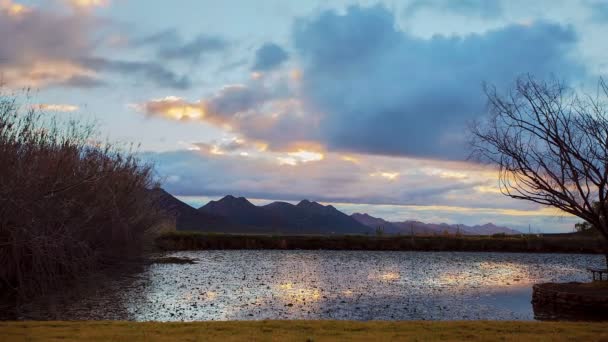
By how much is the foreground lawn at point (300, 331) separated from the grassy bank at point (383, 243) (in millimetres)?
37638

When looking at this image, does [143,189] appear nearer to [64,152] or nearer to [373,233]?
[64,152]

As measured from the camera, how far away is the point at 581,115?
15.8 meters

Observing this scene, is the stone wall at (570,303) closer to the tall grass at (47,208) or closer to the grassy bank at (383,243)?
the tall grass at (47,208)

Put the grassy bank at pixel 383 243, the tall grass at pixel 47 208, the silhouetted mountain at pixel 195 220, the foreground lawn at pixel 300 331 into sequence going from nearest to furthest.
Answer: the foreground lawn at pixel 300 331 → the tall grass at pixel 47 208 → the grassy bank at pixel 383 243 → the silhouetted mountain at pixel 195 220

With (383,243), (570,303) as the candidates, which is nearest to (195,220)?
(383,243)

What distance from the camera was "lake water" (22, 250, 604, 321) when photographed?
1717cm

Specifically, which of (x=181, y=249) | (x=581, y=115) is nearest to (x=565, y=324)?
(x=581, y=115)

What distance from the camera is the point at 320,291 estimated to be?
2212 centimetres

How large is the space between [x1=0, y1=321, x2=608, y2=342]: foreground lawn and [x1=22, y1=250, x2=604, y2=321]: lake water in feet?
10.7

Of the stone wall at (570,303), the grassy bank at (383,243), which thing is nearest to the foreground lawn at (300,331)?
the stone wall at (570,303)

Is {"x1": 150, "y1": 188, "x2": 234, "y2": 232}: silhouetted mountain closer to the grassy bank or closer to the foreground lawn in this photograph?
the grassy bank

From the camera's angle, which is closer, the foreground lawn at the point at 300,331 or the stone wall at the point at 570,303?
the foreground lawn at the point at 300,331

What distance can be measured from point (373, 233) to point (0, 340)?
167 ft

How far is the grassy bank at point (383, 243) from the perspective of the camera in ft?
166
